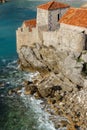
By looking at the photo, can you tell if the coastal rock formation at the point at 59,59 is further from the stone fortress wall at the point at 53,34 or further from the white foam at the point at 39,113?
the white foam at the point at 39,113

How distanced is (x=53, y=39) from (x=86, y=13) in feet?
17.2

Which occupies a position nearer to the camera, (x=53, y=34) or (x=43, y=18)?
(x=53, y=34)

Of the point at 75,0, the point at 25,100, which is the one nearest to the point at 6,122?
the point at 25,100

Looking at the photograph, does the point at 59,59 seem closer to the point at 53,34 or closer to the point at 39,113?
the point at 53,34

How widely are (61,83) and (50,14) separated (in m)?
10.4

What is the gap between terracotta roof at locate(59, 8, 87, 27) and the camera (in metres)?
43.9

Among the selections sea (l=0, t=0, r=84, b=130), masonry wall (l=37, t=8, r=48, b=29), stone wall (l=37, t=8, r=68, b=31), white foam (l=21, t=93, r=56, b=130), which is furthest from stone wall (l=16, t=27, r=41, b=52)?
white foam (l=21, t=93, r=56, b=130)

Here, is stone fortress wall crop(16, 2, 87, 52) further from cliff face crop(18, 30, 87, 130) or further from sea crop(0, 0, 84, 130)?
sea crop(0, 0, 84, 130)

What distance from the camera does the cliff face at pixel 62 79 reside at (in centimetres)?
3853

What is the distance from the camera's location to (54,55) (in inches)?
1813

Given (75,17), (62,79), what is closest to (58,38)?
(75,17)

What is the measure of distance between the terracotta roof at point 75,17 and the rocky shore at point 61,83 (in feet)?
12.0

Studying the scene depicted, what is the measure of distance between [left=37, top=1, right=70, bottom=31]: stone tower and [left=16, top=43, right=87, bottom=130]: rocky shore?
284 cm

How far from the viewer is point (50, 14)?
48062 mm
